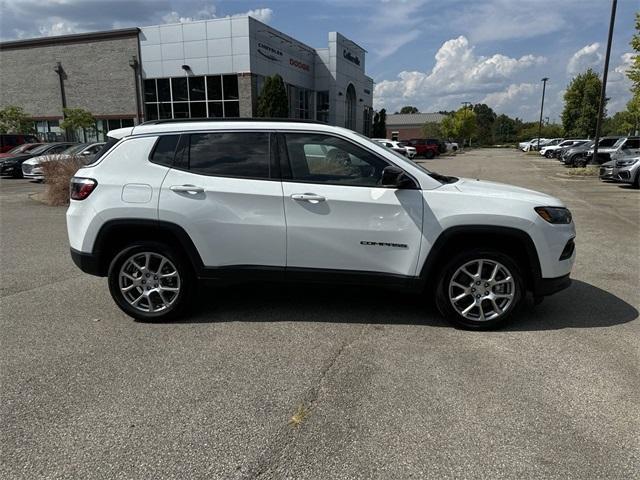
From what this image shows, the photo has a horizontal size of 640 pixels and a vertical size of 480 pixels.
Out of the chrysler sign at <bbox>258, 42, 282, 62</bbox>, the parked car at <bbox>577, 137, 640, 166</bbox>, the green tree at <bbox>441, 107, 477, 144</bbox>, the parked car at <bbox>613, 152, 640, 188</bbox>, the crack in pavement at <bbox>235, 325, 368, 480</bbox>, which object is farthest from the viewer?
the green tree at <bbox>441, 107, 477, 144</bbox>

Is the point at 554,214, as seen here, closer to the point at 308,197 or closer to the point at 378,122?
the point at 308,197

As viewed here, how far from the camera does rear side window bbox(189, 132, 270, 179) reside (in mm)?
4367

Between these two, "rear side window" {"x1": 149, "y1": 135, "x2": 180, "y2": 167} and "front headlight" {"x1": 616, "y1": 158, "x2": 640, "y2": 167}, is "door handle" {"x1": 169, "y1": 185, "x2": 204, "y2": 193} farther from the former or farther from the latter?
"front headlight" {"x1": 616, "y1": 158, "x2": 640, "y2": 167}

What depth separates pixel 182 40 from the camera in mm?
32781

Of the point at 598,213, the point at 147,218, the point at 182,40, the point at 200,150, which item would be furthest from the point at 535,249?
the point at 182,40

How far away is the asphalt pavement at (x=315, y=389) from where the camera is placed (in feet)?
8.64

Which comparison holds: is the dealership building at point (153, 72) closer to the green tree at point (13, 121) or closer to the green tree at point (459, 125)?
the green tree at point (13, 121)

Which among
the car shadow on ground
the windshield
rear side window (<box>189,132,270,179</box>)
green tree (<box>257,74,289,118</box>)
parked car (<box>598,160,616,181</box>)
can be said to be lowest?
the car shadow on ground

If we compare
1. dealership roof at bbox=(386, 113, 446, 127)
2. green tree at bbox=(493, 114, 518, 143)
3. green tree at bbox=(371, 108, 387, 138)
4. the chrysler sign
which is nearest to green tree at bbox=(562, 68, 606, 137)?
green tree at bbox=(371, 108, 387, 138)

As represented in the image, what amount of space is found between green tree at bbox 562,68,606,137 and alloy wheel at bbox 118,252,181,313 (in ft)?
190

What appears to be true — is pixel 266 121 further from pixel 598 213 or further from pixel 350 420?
pixel 598 213

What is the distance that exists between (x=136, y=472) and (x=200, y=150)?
278 centimetres

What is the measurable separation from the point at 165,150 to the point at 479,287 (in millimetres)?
3113

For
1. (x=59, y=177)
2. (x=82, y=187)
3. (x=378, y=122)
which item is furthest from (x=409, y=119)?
(x=82, y=187)
